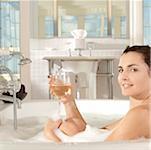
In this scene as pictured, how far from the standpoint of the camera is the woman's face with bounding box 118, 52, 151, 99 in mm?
1209

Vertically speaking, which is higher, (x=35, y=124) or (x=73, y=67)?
(x=73, y=67)

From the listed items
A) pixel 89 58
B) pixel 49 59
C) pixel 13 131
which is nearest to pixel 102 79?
pixel 89 58

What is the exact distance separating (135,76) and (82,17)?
311 centimetres

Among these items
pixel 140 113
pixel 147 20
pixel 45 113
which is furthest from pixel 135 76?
pixel 147 20

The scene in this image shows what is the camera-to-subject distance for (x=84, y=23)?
14.0ft

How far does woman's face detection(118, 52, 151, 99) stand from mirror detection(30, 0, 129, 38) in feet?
9.58

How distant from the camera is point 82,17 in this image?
4.25 metres

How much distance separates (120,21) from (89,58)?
0.71 meters

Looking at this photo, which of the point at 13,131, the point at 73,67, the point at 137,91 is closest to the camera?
the point at 137,91

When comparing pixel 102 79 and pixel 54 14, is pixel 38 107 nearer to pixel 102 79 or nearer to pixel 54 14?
pixel 102 79

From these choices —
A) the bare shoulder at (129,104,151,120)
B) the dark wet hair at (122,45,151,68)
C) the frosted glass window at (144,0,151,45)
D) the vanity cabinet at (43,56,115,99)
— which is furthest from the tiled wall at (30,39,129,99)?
the bare shoulder at (129,104,151,120)

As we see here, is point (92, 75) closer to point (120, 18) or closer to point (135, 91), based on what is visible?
point (120, 18)

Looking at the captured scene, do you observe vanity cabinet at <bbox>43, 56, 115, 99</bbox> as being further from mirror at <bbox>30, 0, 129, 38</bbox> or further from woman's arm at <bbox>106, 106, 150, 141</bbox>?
woman's arm at <bbox>106, 106, 150, 141</bbox>

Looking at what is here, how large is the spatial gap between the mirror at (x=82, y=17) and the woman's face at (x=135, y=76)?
2.92 metres
